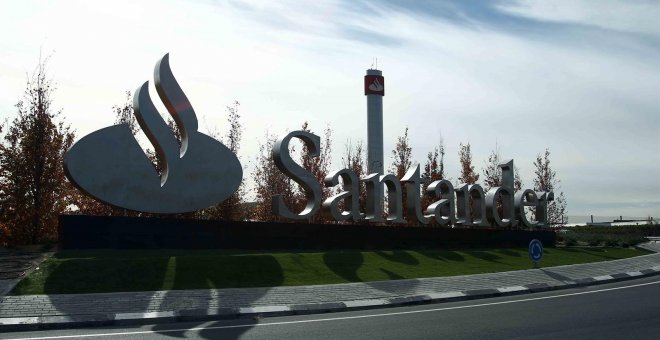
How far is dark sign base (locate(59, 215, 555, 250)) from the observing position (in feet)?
69.6

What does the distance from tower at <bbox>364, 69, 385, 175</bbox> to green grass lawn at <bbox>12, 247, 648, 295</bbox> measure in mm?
53584

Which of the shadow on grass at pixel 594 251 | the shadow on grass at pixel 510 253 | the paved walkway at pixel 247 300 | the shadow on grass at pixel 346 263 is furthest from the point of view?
the shadow on grass at pixel 594 251

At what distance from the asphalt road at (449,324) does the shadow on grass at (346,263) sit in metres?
3.81

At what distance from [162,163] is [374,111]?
196 feet

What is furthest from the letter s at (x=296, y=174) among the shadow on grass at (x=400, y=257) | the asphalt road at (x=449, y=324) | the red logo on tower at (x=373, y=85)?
the red logo on tower at (x=373, y=85)

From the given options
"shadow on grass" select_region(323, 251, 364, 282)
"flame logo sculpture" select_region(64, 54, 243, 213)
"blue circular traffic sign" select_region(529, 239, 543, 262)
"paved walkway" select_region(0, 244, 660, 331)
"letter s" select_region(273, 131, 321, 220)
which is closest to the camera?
"paved walkway" select_region(0, 244, 660, 331)

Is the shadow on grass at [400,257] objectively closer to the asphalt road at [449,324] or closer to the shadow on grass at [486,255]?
the shadow on grass at [486,255]

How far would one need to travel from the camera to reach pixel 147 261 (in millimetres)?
19016

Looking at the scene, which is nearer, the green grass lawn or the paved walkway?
the paved walkway

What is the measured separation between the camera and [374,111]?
81250 mm

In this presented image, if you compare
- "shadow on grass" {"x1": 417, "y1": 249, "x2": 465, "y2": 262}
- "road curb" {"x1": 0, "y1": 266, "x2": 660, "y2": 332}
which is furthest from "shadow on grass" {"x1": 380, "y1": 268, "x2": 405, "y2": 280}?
"shadow on grass" {"x1": 417, "y1": 249, "x2": 465, "y2": 262}

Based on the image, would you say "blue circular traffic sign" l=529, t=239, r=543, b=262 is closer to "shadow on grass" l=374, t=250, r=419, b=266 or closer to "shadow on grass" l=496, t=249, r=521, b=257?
"shadow on grass" l=374, t=250, r=419, b=266

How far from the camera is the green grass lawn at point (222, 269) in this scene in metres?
16.7

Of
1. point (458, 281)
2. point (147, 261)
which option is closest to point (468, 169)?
point (458, 281)
